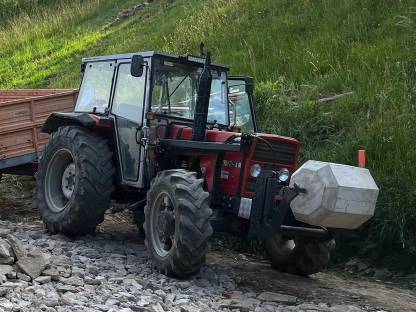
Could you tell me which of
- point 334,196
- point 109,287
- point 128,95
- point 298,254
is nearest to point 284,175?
point 334,196

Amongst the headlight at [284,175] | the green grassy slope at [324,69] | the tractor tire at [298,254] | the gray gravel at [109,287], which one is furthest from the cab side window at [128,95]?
the green grassy slope at [324,69]

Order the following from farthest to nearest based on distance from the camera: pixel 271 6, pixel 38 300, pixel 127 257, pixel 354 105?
pixel 271 6, pixel 354 105, pixel 127 257, pixel 38 300

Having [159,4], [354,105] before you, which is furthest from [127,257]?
[159,4]

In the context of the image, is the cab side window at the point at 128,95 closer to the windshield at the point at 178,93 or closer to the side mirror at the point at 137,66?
the windshield at the point at 178,93

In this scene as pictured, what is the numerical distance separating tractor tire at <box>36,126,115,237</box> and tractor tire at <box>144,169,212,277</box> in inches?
41.9

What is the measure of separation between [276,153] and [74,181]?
2.42m

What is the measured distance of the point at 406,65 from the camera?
11391mm

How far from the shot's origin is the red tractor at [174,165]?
22.8 ft

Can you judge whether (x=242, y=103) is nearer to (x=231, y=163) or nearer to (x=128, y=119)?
(x=128, y=119)

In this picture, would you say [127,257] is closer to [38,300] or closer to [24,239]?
[24,239]

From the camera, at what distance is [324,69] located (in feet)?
41.0

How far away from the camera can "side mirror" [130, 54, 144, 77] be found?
769 centimetres

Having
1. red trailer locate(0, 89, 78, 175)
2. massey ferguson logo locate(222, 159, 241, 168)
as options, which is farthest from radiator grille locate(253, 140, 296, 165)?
red trailer locate(0, 89, 78, 175)

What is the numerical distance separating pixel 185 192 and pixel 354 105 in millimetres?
4764
